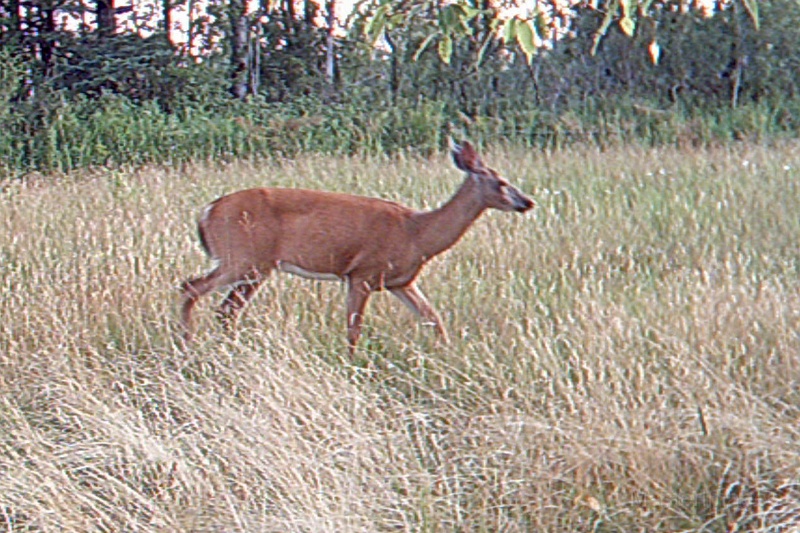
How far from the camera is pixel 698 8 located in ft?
51.6

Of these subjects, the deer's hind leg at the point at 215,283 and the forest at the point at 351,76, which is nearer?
the deer's hind leg at the point at 215,283

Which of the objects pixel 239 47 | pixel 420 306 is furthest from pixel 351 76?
pixel 420 306

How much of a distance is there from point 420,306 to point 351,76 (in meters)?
11.2

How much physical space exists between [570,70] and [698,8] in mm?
1866

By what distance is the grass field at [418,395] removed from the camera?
3.59 metres

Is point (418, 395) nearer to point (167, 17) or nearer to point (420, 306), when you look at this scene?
point (420, 306)

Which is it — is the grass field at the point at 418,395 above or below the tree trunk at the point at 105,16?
below

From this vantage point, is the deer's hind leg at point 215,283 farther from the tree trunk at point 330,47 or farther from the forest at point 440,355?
the tree trunk at point 330,47

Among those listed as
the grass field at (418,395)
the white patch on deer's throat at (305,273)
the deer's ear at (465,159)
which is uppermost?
the deer's ear at (465,159)

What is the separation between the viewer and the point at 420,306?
548cm

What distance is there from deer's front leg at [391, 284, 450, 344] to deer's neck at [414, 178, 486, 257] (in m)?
0.21

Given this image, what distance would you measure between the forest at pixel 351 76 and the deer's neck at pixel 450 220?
7.50 m

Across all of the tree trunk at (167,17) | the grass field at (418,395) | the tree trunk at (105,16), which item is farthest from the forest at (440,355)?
the tree trunk at (167,17)

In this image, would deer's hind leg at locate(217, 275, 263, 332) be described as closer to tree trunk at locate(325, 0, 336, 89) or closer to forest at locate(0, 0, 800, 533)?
forest at locate(0, 0, 800, 533)
